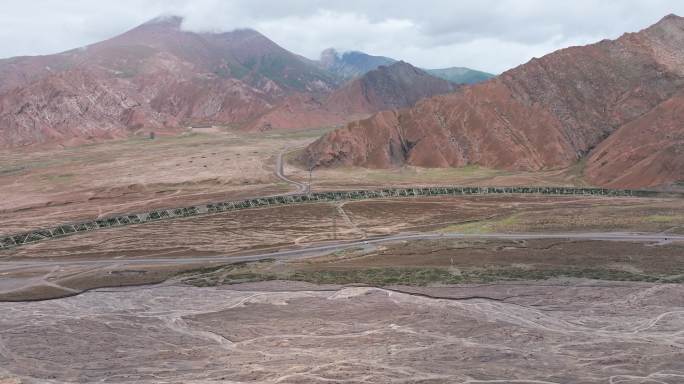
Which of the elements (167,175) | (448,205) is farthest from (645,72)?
(167,175)

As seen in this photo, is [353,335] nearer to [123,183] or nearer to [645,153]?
[645,153]

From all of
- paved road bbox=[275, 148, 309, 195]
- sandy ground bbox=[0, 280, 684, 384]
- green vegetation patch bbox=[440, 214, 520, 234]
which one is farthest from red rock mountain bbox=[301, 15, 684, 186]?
sandy ground bbox=[0, 280, 684, 384]

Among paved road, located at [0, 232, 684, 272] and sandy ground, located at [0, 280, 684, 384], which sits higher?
paved road, located at [0, 232, 684, 272]

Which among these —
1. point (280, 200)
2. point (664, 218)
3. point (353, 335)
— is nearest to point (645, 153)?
point (664, 218)

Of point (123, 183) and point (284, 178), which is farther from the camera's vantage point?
point (284, 178)

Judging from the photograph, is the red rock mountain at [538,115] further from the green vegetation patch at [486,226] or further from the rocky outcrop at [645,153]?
the green vegetation patch at [486,226]

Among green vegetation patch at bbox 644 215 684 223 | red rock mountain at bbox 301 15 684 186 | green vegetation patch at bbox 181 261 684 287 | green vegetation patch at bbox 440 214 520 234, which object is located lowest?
green vegetation patch at bbox 181 261 684 287

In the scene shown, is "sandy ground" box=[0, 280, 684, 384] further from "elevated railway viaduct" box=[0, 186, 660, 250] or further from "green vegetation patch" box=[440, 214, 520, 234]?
"elevated railway viaduct" box=[0, 186, 660, 250]
